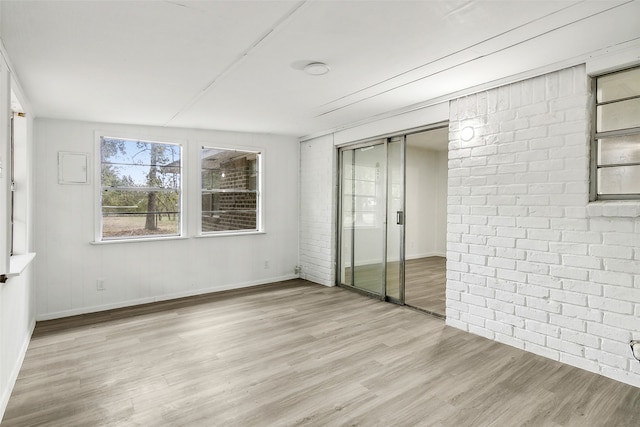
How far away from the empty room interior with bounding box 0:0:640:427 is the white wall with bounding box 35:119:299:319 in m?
0.03

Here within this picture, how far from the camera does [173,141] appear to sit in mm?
4762

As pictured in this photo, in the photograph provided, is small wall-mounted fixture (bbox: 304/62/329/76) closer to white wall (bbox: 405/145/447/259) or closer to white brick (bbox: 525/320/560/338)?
white brick (bbox: 525/320/560/338)

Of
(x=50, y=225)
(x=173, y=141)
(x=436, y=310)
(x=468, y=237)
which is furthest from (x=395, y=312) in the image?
(x=50, y=225)

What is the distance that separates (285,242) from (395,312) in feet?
7.53

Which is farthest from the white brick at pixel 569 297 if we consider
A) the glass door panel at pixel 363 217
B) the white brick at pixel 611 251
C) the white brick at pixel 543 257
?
the glass door panel at pixel 363 217

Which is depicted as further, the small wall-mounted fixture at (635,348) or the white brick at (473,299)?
the white brick at (473,299)

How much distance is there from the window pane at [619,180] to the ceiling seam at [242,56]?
2443 millimetres

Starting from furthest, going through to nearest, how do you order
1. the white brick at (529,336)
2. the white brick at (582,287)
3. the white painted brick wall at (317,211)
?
1. the white painted brick wall at (317,211)
2. the white brick at (529,336)
3. the white brick at (582,287)

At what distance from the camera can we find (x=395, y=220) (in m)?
4.41

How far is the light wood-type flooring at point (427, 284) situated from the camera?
14.3 ft

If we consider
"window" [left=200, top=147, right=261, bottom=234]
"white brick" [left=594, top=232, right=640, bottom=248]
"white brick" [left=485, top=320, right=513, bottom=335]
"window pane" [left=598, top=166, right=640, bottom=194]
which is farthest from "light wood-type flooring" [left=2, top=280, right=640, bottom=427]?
"window" [left=200, top=147, right=261, bottom=234]

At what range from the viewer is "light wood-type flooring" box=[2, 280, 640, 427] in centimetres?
214

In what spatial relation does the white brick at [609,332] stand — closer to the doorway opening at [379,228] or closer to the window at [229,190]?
the doorway opening at [379,228]

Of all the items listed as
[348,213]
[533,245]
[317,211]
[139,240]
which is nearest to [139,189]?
[139,240]
